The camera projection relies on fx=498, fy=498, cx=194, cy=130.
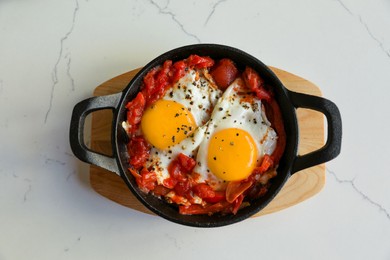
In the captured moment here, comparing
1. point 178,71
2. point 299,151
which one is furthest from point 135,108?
point 299,151

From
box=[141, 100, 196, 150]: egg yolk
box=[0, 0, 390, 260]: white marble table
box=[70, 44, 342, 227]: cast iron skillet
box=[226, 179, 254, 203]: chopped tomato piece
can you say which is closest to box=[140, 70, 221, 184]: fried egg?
box=[141, 100, 196, 150]: egg yolk

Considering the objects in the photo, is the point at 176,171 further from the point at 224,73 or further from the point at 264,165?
the point at 224,73

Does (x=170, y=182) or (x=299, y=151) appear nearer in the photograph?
(x=170, y=182)

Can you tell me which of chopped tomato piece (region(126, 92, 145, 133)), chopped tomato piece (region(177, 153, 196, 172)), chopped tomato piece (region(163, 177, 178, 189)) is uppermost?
chopped tomato piece (region(126, 92, 145, 133))

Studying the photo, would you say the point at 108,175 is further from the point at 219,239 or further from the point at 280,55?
the point at 280,55

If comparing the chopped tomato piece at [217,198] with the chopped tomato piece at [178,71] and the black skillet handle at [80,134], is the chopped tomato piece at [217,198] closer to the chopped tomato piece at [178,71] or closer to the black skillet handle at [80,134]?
the black skillet handle at [80,134]

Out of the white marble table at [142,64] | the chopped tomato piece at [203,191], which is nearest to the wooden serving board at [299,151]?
the white marble table at [142,64]

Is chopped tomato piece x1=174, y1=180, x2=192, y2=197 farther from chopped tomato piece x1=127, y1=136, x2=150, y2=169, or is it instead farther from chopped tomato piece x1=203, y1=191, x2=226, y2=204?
chopped tomato piece x1=127, y1=136, x2=150, y2=169

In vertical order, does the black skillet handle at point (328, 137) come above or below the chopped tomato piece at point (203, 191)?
above
